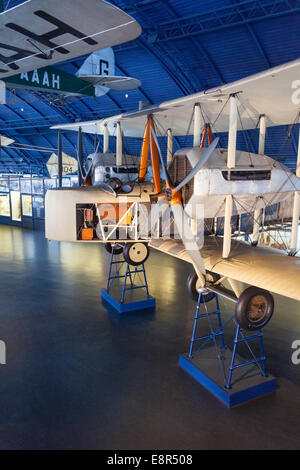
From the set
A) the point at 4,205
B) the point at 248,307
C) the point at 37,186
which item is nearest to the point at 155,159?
the point at 248,307

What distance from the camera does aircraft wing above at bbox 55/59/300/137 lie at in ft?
18.8

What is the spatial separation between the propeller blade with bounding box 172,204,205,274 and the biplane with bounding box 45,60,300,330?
0.06 ft

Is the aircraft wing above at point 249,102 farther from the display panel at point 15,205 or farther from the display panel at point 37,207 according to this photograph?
the display panel at point 15,205

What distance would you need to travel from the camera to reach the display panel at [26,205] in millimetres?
→ 29438

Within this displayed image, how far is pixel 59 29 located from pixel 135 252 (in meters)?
6.50

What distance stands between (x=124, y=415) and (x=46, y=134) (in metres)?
29.3

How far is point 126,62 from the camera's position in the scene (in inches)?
703

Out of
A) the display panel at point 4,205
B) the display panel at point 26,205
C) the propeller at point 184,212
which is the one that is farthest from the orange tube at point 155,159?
the display panel at point 4,205

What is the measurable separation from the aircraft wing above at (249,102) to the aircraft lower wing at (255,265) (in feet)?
9.85

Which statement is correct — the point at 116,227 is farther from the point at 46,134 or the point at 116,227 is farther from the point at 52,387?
the point at 46,134

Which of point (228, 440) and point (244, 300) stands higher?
point (244, 300)
